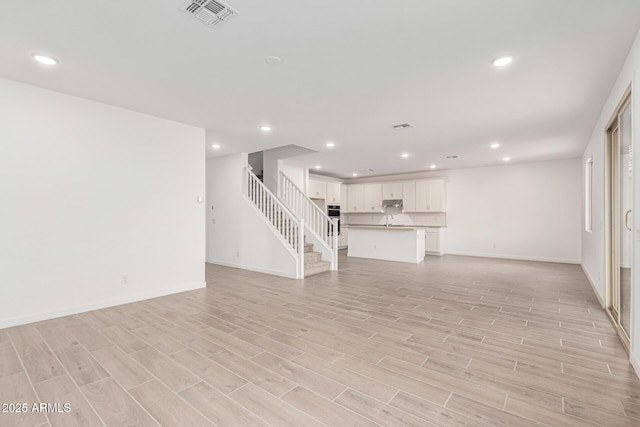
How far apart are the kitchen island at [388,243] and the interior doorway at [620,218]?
406cm

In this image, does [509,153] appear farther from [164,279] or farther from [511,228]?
[164,279]

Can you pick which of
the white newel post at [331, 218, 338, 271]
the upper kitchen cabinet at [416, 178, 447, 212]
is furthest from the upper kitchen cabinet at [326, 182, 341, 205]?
the white newel post at [331, 218, 338, 271]

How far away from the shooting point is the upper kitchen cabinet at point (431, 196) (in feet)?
30.5

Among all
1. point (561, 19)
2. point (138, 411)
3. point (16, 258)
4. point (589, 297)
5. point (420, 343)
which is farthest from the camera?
point (589, 297)

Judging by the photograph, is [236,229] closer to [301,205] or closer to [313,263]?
[301,205]

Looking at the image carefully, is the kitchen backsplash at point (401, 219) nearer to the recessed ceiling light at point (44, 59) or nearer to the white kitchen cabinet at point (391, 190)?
the white kitchen cabinet at point (391, 190)

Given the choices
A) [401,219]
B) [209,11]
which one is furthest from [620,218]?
[401,219]

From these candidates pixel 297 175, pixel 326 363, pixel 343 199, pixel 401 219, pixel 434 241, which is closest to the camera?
pixel 326 363

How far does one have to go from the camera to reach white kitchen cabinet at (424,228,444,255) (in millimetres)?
9070

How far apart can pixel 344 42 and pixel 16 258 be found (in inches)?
162

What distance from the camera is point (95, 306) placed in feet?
12.6

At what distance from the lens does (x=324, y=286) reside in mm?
5188

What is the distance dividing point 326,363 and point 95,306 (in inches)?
128

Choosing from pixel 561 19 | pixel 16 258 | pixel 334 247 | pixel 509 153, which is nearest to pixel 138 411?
pixel 16 258
